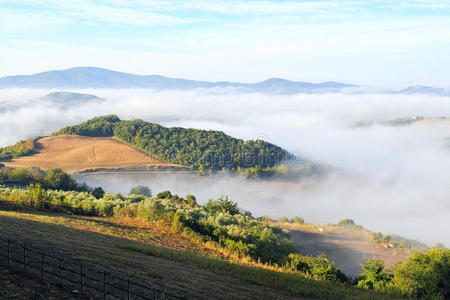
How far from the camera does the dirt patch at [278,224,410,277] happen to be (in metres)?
42.7

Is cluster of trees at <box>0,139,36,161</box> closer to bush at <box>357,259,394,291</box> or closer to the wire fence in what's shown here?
the wire fence

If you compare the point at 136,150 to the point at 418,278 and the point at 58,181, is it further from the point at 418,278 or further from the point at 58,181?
the point at 418,278

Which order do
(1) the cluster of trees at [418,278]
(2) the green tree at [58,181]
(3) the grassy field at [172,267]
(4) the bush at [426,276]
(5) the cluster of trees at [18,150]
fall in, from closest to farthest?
1. (3) the grassy field at [172,267]
2. (1) the cluster of trees at [418,278]
3. (4) the bush at [426,276]
4. (2) the green tree at [58,181]
5. (5) the cluster of trees at [18,150]

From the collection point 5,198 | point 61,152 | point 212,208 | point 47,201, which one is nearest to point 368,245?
point 212,208

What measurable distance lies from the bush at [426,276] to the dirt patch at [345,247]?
38.7 feet

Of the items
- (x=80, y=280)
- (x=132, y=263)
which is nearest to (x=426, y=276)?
(x=132, y=263)

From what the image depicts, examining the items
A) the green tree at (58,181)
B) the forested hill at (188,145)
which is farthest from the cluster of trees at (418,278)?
the forested hill at (188,145)

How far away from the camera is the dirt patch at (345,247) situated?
42.7 m

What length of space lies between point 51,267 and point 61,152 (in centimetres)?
13136

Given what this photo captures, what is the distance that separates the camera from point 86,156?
451 feet

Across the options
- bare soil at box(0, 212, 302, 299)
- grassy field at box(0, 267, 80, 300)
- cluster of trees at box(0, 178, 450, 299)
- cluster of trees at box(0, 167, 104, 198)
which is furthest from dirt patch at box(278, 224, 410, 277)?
cluster of trees at box(0, 167, 104, 198)

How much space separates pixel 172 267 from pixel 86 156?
4886 inches

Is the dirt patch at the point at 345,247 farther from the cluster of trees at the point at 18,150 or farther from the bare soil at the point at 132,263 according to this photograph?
the cluster of trees at the point at 18,150

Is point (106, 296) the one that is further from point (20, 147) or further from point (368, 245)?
point (20, 147)
